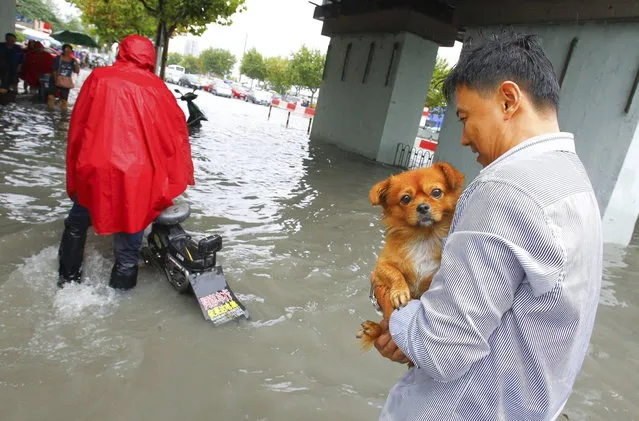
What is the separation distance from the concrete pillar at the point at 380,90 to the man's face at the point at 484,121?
Result: 13.7m

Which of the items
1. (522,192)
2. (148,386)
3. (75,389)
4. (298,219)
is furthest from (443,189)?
(298,219)

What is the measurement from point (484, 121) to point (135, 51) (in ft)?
10.4

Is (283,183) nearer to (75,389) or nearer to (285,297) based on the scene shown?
(285,297)

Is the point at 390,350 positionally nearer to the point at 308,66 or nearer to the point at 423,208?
the point at 423,208

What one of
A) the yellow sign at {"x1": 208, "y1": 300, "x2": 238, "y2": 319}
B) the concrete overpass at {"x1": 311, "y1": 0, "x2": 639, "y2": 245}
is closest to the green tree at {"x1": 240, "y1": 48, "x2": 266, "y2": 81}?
the concrete overpass at {"x1": 311, "y1": 0, "x2": 639, "y2": 245}

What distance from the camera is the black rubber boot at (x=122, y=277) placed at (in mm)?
3756

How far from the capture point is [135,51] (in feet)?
11.3

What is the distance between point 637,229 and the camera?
34.9 feet

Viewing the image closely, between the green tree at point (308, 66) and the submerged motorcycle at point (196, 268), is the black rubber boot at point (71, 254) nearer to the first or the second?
the submerged motorcycle at point (196, 268)

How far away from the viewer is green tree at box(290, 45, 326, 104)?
169ft

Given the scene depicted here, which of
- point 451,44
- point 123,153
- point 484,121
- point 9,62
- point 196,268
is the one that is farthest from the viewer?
point 451,44

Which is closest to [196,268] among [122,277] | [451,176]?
[122,277]

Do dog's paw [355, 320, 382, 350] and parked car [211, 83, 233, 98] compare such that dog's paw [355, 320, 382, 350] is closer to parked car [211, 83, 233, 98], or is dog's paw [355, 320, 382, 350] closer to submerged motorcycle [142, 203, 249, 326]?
submerged motorcycle [142, 203, 249, 326]

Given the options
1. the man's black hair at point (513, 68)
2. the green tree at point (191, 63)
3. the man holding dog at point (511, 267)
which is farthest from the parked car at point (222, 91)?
the green tree at point (191, 63)
